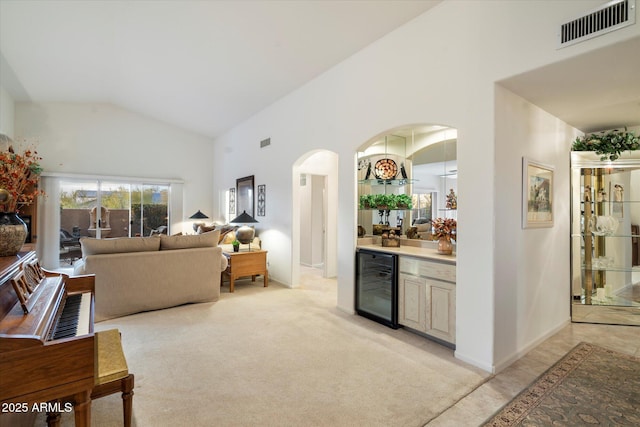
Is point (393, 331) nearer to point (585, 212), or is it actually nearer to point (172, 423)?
point (172, 423)

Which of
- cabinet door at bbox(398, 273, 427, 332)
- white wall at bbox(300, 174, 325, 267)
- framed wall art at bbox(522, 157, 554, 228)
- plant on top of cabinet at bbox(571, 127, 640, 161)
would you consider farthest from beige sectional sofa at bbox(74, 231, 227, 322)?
plant on top of cabinet at bbox(571, 127, 640, 161)

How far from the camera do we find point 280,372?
8.67 feet

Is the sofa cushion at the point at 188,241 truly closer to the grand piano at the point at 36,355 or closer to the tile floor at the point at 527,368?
the grand piano at the point at 36,355

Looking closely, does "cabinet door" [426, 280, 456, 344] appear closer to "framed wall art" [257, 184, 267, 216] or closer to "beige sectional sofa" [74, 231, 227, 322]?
"beige sectional sofa" [74, 231, 227, 322]

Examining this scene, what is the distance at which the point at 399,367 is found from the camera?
2729 mm

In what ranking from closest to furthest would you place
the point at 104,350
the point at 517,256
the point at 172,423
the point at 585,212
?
the point at 104,350
the point at 172,423
the point at 517,256
the point at 585,212

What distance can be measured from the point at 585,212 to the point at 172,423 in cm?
494

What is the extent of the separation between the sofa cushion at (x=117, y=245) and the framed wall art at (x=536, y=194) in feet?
14.4

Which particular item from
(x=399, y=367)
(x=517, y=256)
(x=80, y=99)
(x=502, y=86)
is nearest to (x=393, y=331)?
(x=399, y=367)

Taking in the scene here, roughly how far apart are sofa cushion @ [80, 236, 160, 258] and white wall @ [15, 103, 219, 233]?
459 centimetres

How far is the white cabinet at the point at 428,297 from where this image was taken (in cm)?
306

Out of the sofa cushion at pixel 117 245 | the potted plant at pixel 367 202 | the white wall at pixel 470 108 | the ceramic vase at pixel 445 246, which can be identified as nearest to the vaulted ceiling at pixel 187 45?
the white wall at pixel 470 108

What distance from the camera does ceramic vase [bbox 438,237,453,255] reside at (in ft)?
10.9

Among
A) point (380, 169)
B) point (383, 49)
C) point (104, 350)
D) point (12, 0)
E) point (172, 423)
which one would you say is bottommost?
point (172, 423)
